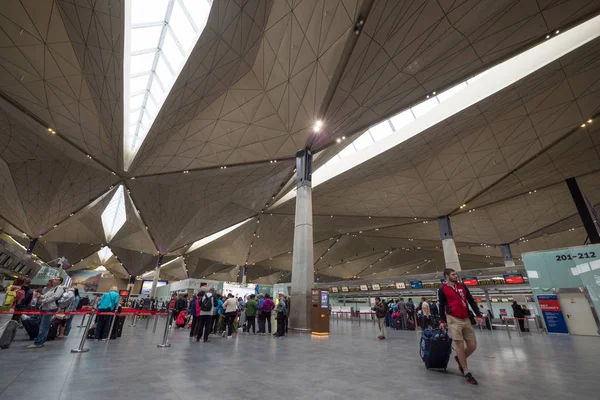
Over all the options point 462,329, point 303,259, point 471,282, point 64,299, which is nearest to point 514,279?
point 471,282

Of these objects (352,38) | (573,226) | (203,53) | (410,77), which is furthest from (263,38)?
(573,226)

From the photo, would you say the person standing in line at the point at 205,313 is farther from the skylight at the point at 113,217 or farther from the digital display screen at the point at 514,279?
the skylight at the point at 113,217

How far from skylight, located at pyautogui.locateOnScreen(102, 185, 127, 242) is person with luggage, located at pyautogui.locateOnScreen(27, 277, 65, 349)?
88.0ft

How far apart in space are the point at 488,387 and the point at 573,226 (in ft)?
114

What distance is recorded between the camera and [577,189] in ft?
62.6

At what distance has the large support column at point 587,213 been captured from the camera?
17281mm

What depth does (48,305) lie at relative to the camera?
6.74 metres

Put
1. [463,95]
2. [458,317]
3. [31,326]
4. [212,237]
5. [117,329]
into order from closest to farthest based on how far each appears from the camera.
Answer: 1. [458,317]
2. [31,326]
3. [117,329]
4. [463,95]
5. [212,237]

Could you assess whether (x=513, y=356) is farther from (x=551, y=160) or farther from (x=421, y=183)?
(x=551, y=160)

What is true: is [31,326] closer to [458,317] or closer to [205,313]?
[205,313]

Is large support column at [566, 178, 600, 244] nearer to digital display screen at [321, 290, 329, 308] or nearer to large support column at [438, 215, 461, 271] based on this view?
large support column at [438, 215, 461, 271]

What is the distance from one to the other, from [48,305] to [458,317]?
29.7 feet

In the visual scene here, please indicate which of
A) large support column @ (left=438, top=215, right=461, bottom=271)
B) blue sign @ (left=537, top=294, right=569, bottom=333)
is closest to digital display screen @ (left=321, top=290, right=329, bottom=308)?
blue sign @ (left=537, top=294, right=569, bottom=333)

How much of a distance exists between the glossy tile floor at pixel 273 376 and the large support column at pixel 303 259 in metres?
6.81
